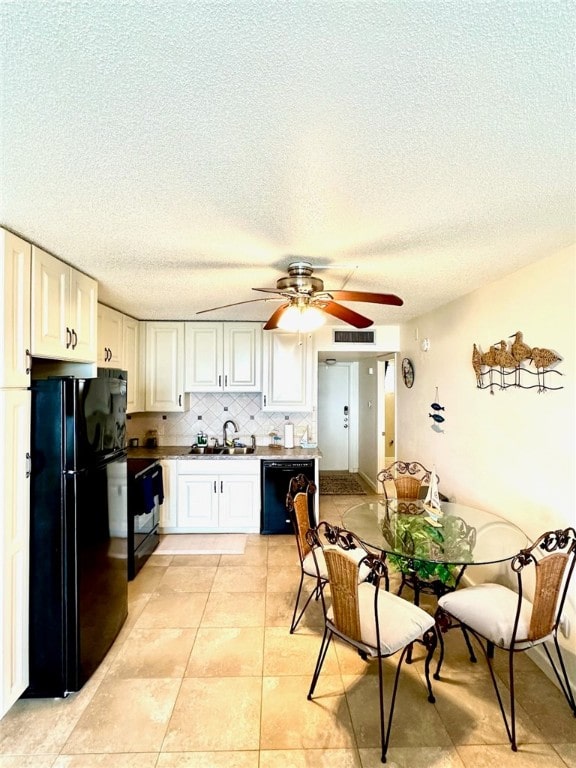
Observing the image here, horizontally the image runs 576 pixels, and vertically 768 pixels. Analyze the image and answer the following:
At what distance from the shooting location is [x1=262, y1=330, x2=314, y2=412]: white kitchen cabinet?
170 inches

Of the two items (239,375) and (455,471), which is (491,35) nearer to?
(455,471)

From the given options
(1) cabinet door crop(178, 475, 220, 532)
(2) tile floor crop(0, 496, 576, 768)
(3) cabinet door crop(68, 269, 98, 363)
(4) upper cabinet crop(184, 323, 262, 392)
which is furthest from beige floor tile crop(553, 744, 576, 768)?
(4) upper cabinet crop(184, 323, 262, 392)

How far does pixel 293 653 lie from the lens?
2.27 metres

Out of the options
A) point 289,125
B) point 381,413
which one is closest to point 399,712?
point 289,125

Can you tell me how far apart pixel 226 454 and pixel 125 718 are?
2495 mm

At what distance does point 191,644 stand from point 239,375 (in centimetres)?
262

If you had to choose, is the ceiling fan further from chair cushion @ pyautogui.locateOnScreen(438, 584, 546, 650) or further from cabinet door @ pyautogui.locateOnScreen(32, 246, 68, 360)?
chair cushion @ pyautogui.locateOnScreen(438, 584, 546, 650)

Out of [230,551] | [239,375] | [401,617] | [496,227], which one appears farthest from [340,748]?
[239,375]

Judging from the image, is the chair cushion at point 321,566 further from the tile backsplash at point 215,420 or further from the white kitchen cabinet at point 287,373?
the tile backsplash at point 215,420

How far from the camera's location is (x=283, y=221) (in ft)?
5.62

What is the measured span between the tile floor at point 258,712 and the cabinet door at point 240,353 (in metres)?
2.41

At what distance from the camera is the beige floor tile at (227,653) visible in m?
2.13

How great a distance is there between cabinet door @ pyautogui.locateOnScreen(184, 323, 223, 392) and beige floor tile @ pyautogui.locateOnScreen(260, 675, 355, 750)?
2.91 metres

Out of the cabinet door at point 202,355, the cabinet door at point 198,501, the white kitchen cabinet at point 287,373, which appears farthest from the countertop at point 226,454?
the cabinet door at point 202,355
